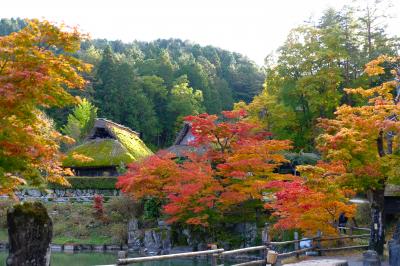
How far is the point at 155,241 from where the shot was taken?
20.8 metres

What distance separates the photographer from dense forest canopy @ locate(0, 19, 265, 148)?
4244 cm

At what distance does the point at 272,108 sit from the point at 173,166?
370 inches

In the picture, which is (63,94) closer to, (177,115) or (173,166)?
(173,166)

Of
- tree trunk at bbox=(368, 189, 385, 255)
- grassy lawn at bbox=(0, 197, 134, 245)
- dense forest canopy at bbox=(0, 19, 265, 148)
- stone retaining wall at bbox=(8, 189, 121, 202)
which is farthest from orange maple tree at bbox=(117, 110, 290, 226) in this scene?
dense forest canopy at bbox=(0, 19, 265, 148)

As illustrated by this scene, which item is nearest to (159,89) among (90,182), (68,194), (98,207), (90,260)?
(90,182)

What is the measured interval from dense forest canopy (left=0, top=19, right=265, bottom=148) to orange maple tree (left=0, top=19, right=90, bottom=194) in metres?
34.0

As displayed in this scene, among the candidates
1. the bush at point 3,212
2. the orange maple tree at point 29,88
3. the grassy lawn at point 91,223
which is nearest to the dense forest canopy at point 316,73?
the grassy lawn at point 91,223

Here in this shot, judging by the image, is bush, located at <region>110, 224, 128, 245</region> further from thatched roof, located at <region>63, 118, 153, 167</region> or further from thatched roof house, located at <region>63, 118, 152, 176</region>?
thatched roof, located at <region>63, 118, 153, 167</region>

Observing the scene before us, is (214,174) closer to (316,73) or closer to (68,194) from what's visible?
(316,73)

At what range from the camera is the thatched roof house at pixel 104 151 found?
28.8 m

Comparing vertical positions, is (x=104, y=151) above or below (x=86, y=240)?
above

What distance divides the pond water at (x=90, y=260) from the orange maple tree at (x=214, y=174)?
1.62 metres

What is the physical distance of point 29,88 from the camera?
7324mm

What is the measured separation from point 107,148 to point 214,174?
1332 centimetres
